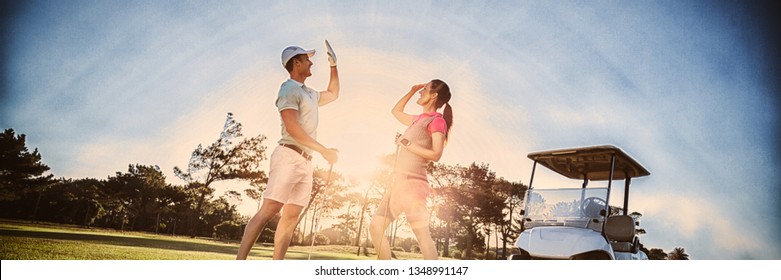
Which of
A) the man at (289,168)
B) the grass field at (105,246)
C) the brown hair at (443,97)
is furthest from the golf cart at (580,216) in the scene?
the man at (289,168)

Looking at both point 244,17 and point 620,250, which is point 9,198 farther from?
point 620,250

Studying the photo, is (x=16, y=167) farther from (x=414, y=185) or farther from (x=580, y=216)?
(x=580, y=216)

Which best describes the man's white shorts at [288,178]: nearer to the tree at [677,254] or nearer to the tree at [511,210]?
the tree at [511,210]

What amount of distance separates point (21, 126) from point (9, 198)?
17.4 inches

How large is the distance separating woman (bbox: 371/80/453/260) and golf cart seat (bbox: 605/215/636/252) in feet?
5.37

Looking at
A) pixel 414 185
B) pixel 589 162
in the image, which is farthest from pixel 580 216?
pixel 414 185

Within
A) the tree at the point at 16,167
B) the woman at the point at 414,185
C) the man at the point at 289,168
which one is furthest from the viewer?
the tree at the point at 16,167

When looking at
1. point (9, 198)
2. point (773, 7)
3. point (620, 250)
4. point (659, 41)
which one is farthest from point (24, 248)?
point (773, 7)

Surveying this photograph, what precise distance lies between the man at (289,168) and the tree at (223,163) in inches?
48.4

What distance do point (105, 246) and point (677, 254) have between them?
4.36 m

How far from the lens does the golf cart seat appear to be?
137 inches

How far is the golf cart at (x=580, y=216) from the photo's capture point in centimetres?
308

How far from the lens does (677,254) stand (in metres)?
4.25
